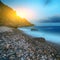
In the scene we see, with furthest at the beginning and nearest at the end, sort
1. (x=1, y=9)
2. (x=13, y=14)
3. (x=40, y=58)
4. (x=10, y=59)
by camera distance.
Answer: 1. (x=13, y=14)
2. (x=1, y=9)
3. (x=40, y=58)
4. (x=10, y=59)

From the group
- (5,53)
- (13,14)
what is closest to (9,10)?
(13,14)

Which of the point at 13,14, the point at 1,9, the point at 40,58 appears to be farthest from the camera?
the point at 13,14

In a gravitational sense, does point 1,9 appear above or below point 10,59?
above

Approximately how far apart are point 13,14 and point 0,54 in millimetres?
75040

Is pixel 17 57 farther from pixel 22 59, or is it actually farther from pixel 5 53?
pixel 5 53

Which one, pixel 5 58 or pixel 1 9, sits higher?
pixel 1 9

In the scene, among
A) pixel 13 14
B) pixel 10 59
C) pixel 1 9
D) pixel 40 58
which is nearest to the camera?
pixel 10 59

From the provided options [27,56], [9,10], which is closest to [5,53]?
[27,56]

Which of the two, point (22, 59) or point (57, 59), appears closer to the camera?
point (22, 59)

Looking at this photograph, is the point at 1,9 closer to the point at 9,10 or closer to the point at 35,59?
the point at 9,10

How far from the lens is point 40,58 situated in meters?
7.11

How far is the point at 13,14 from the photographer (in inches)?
3184

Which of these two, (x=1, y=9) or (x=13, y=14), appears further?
(x=13, y=14)

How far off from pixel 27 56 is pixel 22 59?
0.48m
